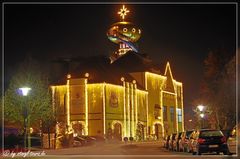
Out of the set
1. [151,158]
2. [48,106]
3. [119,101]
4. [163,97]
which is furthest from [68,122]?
[151,158]

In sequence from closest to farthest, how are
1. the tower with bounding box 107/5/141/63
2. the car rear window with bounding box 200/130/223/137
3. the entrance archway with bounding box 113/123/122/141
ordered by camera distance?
1. the car rear window with bounding box 200/130/223/137
2. the entrance archway with bounding box 113/123/122/141
3. the tower with bounding box 107/5/141/63

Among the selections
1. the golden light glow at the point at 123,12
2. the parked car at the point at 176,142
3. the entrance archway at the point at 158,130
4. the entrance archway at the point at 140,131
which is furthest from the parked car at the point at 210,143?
the golden light glow at the point at 123,12

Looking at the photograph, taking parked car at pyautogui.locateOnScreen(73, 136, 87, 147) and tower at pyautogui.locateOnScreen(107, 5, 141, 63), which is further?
tower at pyautogui.locateOnScreen(107, 5, 141, 63)

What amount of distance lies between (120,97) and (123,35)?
85.2 ft

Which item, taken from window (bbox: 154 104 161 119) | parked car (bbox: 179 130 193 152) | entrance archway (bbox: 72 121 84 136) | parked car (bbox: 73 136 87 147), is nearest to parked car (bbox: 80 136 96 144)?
parked car (bbox: 73 136 87 147)

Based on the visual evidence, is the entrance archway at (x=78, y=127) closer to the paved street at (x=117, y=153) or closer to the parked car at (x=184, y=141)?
the paved street at (x=117, y=153)

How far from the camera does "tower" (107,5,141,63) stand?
95.2 meters

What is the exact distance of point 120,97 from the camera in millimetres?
72188

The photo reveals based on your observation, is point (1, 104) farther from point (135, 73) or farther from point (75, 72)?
point (135, 73)

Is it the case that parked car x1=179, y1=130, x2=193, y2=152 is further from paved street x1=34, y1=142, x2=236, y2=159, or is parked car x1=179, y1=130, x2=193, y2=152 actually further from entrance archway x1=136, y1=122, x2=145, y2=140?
entrance archway x1=136, y1=122, x2=145, y2=140

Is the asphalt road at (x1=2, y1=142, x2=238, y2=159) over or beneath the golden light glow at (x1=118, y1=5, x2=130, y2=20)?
beneath

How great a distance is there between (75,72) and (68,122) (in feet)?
29.6

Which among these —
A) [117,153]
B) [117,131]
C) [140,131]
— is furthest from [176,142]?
[140,131]

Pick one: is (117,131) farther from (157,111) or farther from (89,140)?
(157,111)
